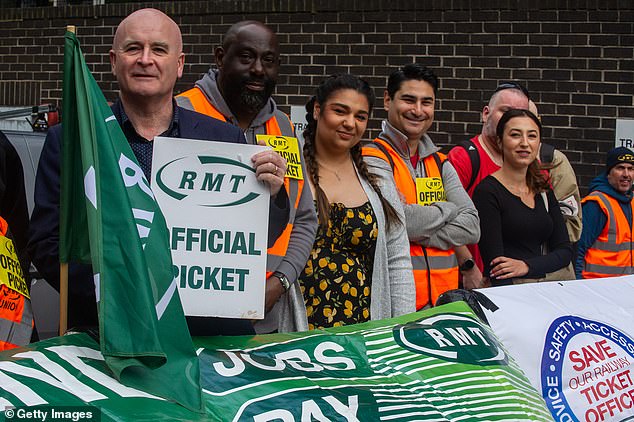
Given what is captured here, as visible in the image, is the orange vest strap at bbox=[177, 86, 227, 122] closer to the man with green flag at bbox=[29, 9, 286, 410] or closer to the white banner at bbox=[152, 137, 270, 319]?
the man with green flag at bbox=[29, 9, 286, 410]

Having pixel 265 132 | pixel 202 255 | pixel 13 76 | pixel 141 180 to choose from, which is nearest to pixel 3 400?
pixel 141 180

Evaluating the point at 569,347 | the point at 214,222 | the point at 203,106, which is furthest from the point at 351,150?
the point at 214,222

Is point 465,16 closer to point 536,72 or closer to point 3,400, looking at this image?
point 536,72

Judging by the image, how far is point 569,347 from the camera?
4297 mm

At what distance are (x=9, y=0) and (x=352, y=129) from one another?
9.52m

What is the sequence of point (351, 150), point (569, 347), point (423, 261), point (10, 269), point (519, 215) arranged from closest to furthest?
point (10, 269)
point (569, 347)
point (351, 150)
point (423, 261)
point (519, 215)

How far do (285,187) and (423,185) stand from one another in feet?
4.66

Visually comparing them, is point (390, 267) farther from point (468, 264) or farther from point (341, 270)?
point (468, 264)

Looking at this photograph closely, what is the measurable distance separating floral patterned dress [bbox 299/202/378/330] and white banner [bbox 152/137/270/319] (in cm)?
93

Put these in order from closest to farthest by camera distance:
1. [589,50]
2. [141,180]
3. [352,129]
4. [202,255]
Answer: [141,180] < [202,255] < [352,129] < [589,50]

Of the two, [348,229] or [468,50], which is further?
[468,50]

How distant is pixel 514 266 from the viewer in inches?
210

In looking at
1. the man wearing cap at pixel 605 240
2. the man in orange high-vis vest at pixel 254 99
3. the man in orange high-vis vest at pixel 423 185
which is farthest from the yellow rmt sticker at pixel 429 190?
the man wearing cap at pixel 605 240

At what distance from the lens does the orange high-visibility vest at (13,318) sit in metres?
3.38
